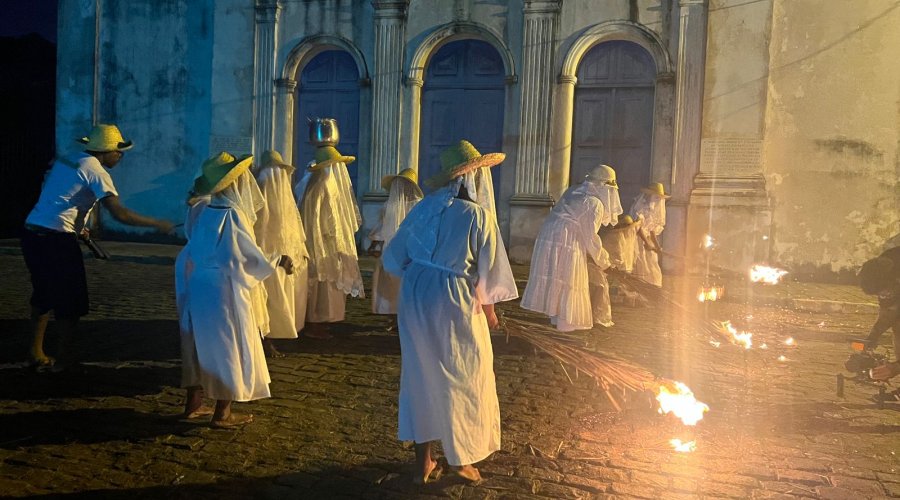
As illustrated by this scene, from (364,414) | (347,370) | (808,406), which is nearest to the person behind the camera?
(364,414)

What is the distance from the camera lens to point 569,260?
7805 mm

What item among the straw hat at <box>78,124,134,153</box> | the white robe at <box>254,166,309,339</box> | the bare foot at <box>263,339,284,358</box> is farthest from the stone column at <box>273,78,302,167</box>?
the straw hat at <box>78,124,134,153</box>

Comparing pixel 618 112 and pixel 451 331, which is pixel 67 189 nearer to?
pixel 451 331

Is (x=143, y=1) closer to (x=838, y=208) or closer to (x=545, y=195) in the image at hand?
(x=545, y=195)

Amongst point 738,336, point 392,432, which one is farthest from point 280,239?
point 738,336

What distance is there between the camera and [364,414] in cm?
511

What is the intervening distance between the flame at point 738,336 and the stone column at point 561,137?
21.5 ft

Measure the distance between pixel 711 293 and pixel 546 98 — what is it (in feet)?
19.3

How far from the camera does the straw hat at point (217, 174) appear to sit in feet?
14.8

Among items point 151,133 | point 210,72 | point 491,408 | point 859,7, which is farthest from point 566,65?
point 491,408

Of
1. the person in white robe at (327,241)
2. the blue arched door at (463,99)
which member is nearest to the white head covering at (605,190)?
the person in white robe at (327,241)

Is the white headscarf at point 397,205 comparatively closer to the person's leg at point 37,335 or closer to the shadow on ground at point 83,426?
the person's leg at point 37,335

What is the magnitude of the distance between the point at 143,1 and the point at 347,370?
14.6 metres

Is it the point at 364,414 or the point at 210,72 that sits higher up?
the point at 210,72
